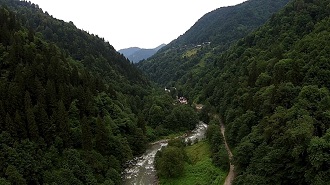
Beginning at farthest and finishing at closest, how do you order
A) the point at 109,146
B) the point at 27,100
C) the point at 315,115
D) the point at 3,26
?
1. the point at 3,26
2. the point at 109,146
3. the point at 27,100
4. the point at 315,115

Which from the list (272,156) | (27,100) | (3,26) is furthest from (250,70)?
(3,26)

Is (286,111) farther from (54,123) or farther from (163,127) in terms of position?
(163,127)

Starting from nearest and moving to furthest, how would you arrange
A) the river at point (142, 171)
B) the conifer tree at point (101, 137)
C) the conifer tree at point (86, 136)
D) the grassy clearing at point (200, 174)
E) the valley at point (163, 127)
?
the valley at point (163, 127)
the conifer tree at point (86, 136)
the grassy clearing at point (200, 174)
the conifer tree at point (101, 137)
the river at point (142, 171)

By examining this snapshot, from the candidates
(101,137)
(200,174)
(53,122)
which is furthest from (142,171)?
(53,122)

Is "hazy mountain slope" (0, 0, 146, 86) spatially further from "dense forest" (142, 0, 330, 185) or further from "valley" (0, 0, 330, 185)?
"dense forest" (142, 0, 330, 185)

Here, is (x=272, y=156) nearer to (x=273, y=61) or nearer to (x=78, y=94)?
(x=273, y=61)

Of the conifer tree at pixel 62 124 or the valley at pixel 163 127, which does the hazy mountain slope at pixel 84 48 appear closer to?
the valley at pixel 163 127

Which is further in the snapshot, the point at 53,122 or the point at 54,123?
the point at 54,123

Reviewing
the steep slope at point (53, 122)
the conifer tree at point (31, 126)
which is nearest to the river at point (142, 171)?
the steep slope at point (53, 122)
